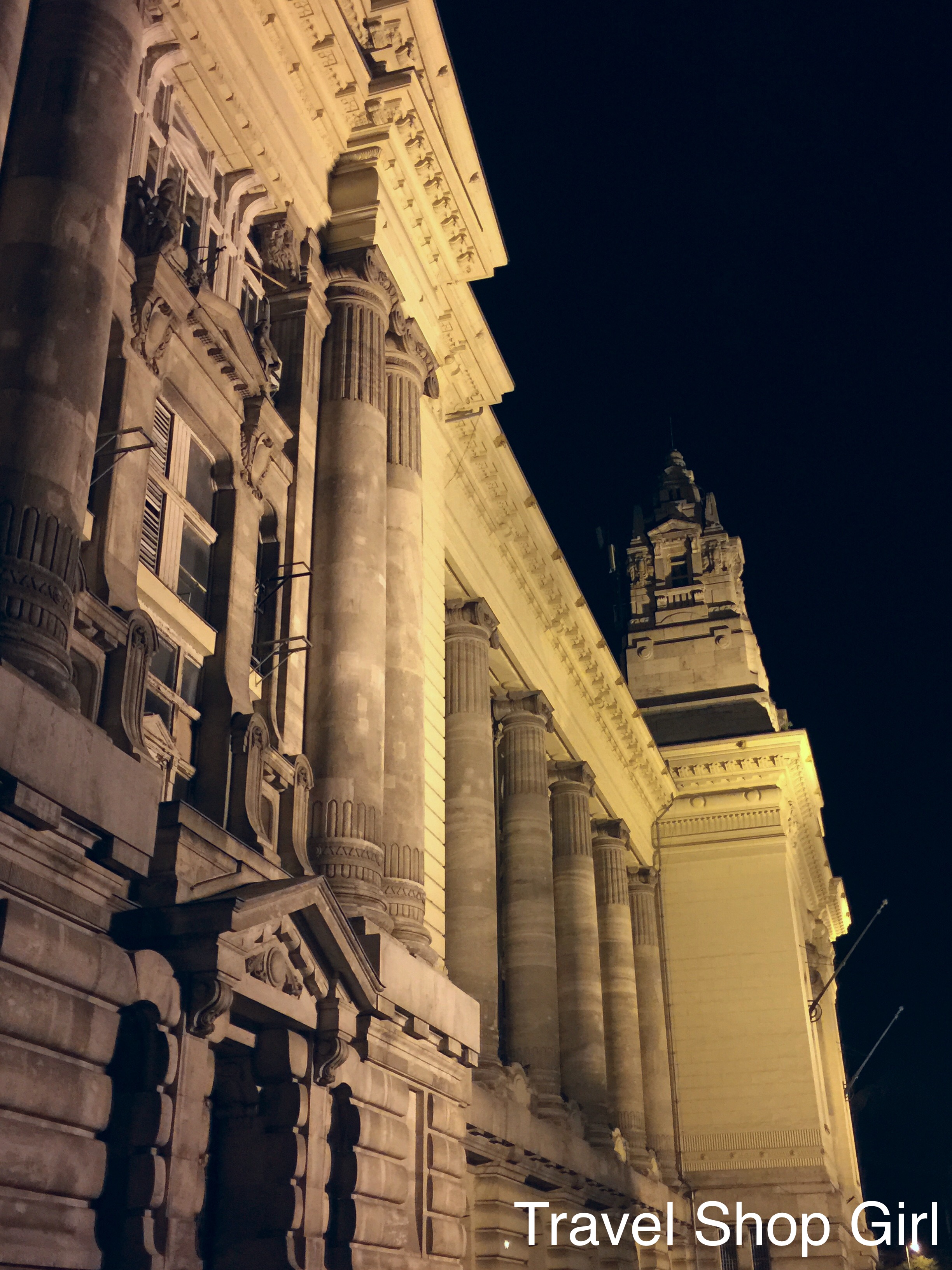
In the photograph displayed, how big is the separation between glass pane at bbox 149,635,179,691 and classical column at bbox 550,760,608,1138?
78.2 feet

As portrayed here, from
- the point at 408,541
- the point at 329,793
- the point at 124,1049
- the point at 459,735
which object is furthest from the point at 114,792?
the point at 459,735

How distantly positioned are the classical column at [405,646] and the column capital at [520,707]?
1341 cm

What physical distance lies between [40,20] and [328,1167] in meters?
14.2

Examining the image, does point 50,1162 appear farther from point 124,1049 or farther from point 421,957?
point 421,957

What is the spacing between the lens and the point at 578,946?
130 ft

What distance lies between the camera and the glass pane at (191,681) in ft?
57.8

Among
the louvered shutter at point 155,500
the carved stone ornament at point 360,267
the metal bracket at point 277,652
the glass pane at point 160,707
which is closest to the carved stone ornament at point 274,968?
the glass pane at point 160,707

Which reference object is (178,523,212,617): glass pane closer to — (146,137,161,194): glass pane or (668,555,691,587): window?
(146,137,161,194): glass pane

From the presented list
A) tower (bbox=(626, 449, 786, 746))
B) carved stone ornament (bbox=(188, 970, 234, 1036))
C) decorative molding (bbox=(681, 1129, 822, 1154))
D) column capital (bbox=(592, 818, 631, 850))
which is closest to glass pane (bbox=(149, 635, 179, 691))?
carved stone ornament (bbox=(188, 970, 234, 1036))

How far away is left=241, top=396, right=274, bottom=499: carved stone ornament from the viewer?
1988cm

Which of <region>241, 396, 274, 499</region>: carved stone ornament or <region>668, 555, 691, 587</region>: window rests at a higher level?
<region>668, 555, 691, 587</region>: window

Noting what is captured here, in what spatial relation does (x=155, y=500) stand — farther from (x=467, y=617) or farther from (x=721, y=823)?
(x=721, y=823)

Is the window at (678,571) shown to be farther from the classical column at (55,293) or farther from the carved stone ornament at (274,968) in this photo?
the carved stone ornament at (274,968)

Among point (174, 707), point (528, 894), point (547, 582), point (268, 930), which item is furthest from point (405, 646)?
point (547, 582)
